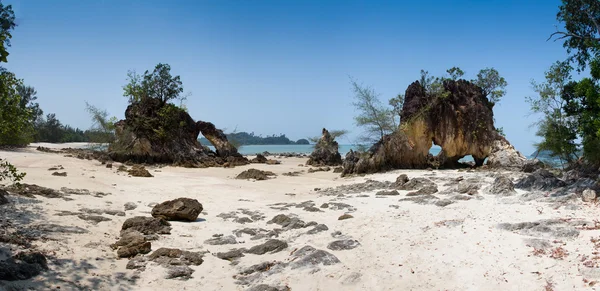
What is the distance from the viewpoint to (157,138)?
24.5 metres

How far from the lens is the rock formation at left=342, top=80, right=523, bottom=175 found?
1939cm

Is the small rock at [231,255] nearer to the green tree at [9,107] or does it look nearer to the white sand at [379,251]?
the white sand at [379,251]

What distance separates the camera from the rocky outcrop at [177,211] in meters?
9.17

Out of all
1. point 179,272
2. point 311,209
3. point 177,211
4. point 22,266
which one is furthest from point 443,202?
point 22,266

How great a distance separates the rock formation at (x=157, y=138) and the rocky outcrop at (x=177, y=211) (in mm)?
14687

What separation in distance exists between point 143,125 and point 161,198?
43.9 ft

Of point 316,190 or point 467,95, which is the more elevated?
point 467,95

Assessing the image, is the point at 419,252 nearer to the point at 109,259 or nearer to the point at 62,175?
the point at 109,259

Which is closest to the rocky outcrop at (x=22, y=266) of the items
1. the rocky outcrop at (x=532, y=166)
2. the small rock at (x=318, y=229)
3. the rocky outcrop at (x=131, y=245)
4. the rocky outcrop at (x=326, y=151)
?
the rocky outcrop at (x=131, y=245)

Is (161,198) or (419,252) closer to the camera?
(419,252)

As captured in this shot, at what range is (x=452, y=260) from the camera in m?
5.79

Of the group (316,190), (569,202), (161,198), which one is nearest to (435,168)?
(316,190)

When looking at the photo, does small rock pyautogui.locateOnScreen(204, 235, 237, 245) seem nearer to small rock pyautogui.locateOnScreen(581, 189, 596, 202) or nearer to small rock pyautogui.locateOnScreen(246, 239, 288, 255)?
small rock pyautogui.locateOnScreen(246, 239, 288, 255)

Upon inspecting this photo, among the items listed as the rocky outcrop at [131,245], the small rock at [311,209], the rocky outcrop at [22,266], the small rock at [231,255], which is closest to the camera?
the rocky outcrop at [22,266]
